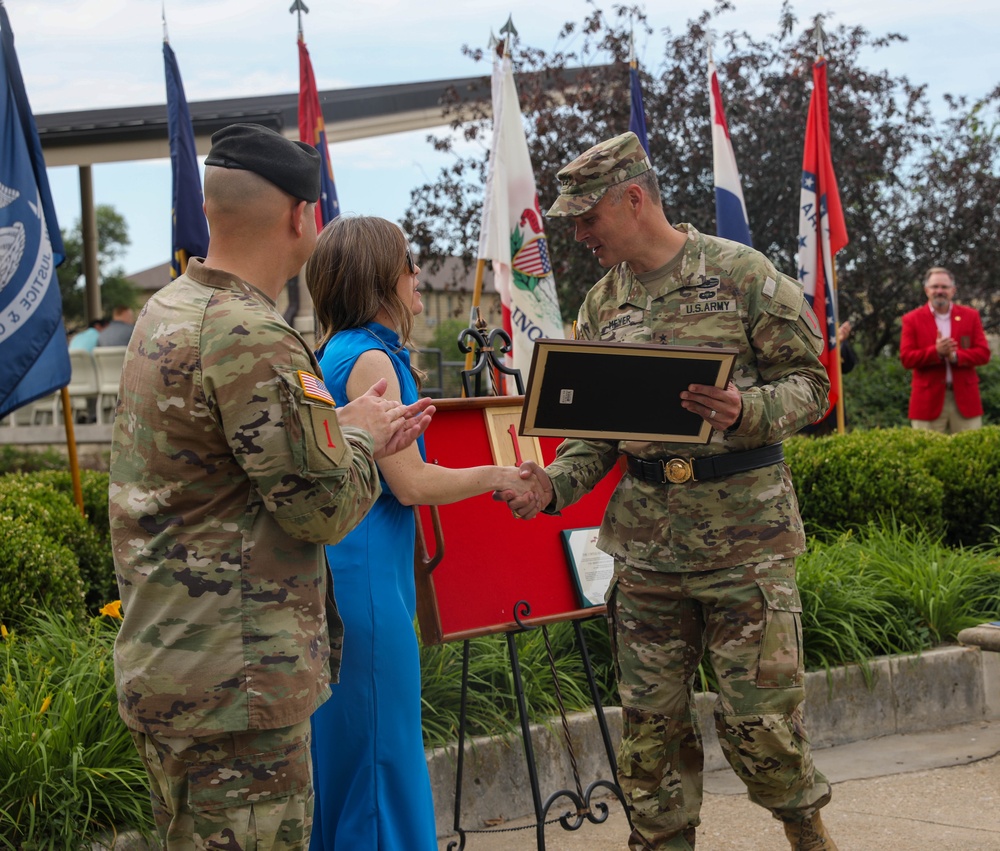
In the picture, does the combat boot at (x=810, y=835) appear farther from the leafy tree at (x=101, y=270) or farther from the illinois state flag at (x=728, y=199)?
the leafy tree at (x=101, y=270)

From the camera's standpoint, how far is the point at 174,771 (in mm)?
2252

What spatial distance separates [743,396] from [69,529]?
4.18 m

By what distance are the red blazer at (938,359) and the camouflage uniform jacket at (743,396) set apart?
7483 mm

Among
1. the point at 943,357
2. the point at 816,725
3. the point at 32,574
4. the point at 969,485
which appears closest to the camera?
the point at 32,574

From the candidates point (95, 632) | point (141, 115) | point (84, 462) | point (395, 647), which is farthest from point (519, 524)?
point (141, 115)

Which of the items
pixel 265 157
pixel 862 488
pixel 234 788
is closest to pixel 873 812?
pixel 862 488

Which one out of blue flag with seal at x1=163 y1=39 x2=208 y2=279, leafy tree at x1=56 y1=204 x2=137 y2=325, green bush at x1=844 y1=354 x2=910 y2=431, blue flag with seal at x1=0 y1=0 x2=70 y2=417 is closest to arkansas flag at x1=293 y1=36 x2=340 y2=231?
blue flag with seal at x1=163 y1=39 x2=208 y2=279

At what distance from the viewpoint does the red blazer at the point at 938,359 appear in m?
10.4

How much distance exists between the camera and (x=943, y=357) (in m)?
10.4

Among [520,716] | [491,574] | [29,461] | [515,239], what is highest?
[515,239]

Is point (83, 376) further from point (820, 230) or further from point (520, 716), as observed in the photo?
point (520, 716)

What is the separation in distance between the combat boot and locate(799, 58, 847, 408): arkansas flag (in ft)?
21.0

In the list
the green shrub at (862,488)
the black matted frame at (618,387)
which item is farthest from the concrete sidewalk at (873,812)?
the green shrub at (862,488)

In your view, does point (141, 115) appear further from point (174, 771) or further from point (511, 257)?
point (174, 771)
